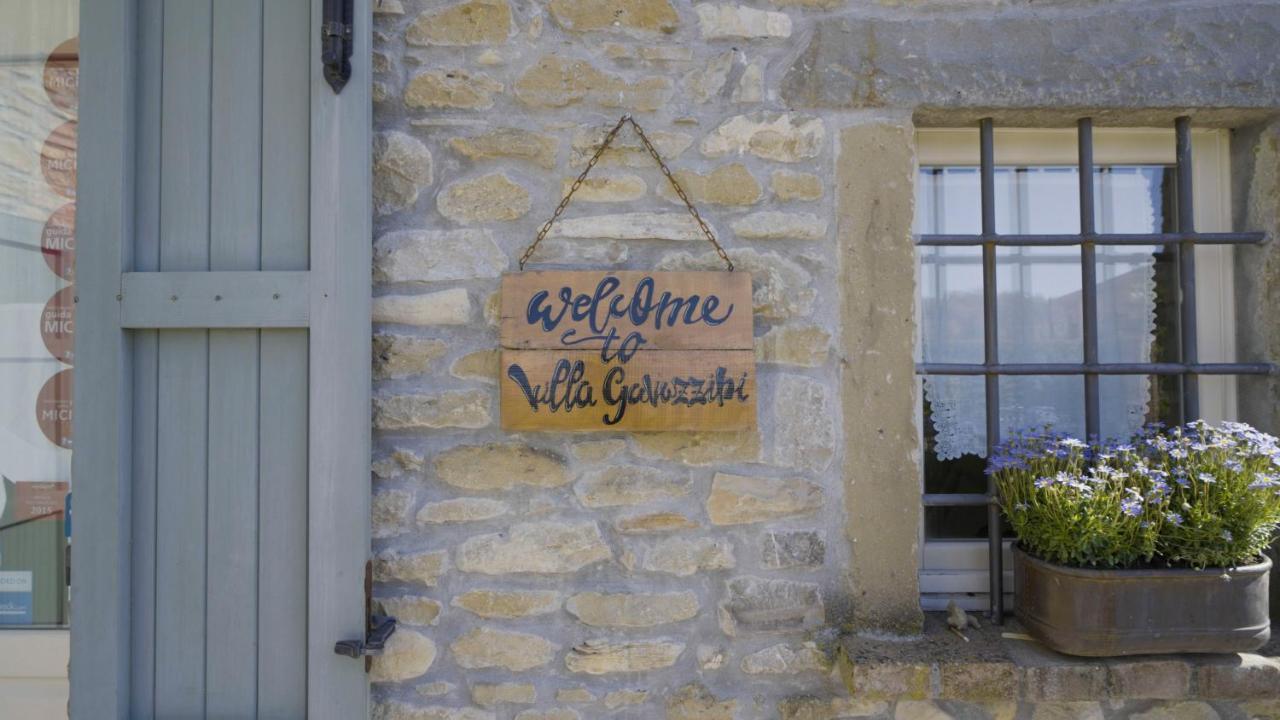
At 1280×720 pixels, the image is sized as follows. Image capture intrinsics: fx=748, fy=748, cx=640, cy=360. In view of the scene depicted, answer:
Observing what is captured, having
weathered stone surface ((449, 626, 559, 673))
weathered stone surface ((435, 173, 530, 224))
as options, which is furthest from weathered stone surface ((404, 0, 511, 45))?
weathered stone surface ((449, 626, 559, 673))

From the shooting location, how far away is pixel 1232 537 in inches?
72.7

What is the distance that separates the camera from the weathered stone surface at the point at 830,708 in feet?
6.38

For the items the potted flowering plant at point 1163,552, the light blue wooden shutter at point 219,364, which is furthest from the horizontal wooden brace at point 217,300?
the potted flowering plant at point 1163,552

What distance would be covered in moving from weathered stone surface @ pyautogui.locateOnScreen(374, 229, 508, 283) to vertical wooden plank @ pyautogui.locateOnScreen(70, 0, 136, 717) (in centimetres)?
63

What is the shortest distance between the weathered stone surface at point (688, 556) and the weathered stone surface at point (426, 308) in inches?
31.5

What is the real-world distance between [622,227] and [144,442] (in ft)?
4.41

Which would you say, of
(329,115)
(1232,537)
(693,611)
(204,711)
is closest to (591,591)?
(693,611)

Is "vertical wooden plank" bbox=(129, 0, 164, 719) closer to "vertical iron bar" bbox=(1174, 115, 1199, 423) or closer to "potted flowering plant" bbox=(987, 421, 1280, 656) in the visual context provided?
"potted flowering plant" bbox=(987, 421, 1280, 656)

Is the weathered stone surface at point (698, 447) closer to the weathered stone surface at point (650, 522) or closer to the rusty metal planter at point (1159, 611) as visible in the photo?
the weathered stone surface at point (650, 522)

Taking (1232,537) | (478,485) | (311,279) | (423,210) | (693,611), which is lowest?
(693,611)

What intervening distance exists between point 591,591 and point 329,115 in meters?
1.39

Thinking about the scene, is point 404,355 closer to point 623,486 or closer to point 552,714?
point 623,486

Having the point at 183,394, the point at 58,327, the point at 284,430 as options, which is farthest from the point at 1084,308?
the point at 58,327

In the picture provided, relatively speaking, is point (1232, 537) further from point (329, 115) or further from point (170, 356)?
point (170, 356)
